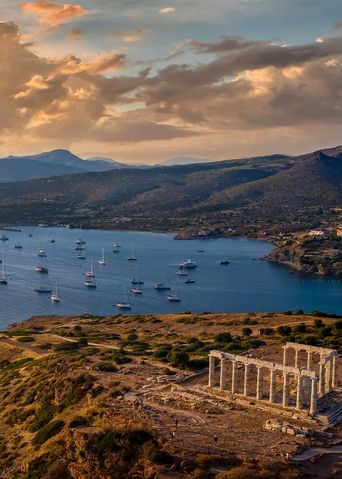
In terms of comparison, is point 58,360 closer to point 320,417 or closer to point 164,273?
point 320,417

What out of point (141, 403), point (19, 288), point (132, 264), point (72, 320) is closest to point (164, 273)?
point (132, 264)

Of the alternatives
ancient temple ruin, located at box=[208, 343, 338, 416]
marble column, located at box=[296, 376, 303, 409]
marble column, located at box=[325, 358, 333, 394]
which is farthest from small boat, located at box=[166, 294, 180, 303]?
marble column, located at box=[296, 376, 303, 409]

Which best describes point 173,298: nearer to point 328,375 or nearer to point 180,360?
point 180,360

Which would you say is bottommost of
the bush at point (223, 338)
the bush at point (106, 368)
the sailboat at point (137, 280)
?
the sailboat at point (137, 280)

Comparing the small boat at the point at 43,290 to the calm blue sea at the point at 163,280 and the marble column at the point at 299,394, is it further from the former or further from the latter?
the marble column at the point at 299,394

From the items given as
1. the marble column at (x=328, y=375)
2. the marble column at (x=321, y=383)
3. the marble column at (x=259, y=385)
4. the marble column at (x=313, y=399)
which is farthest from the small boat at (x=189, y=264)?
the marble column at (x=313, y=399)

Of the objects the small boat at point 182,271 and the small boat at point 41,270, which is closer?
the small boat at point 182,271

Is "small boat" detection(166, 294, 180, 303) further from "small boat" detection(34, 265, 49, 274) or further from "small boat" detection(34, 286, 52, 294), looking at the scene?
"small boat" detection(34, 265, 49, 274)
